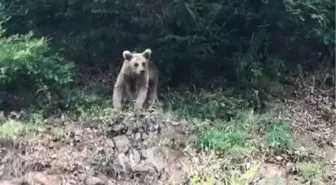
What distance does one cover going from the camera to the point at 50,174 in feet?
28.4

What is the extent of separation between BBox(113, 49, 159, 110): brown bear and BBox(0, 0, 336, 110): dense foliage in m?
0.73

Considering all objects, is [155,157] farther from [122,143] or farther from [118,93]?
[118,93]

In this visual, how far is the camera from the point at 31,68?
33.3ft

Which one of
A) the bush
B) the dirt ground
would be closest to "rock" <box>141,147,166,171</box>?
the dirt ground

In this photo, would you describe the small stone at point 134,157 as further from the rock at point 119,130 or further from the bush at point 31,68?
the bush at point 31,68

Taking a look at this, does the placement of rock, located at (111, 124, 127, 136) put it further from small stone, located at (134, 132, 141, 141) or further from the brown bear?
the brown bear

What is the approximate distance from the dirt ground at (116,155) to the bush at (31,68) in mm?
882

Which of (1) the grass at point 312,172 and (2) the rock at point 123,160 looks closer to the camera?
(2) the rock at point 123,160

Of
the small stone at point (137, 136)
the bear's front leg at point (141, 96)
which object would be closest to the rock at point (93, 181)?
the small stone at point (137, 136)

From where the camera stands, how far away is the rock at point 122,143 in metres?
9.02

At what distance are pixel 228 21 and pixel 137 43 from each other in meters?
1.50

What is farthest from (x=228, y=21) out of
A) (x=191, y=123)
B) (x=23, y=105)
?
(x=23, y=105)

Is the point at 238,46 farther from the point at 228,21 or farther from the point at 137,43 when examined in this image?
the point at 137,43

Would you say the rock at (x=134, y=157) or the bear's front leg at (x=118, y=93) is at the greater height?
the bear's front leg at (x=118, y=93)
